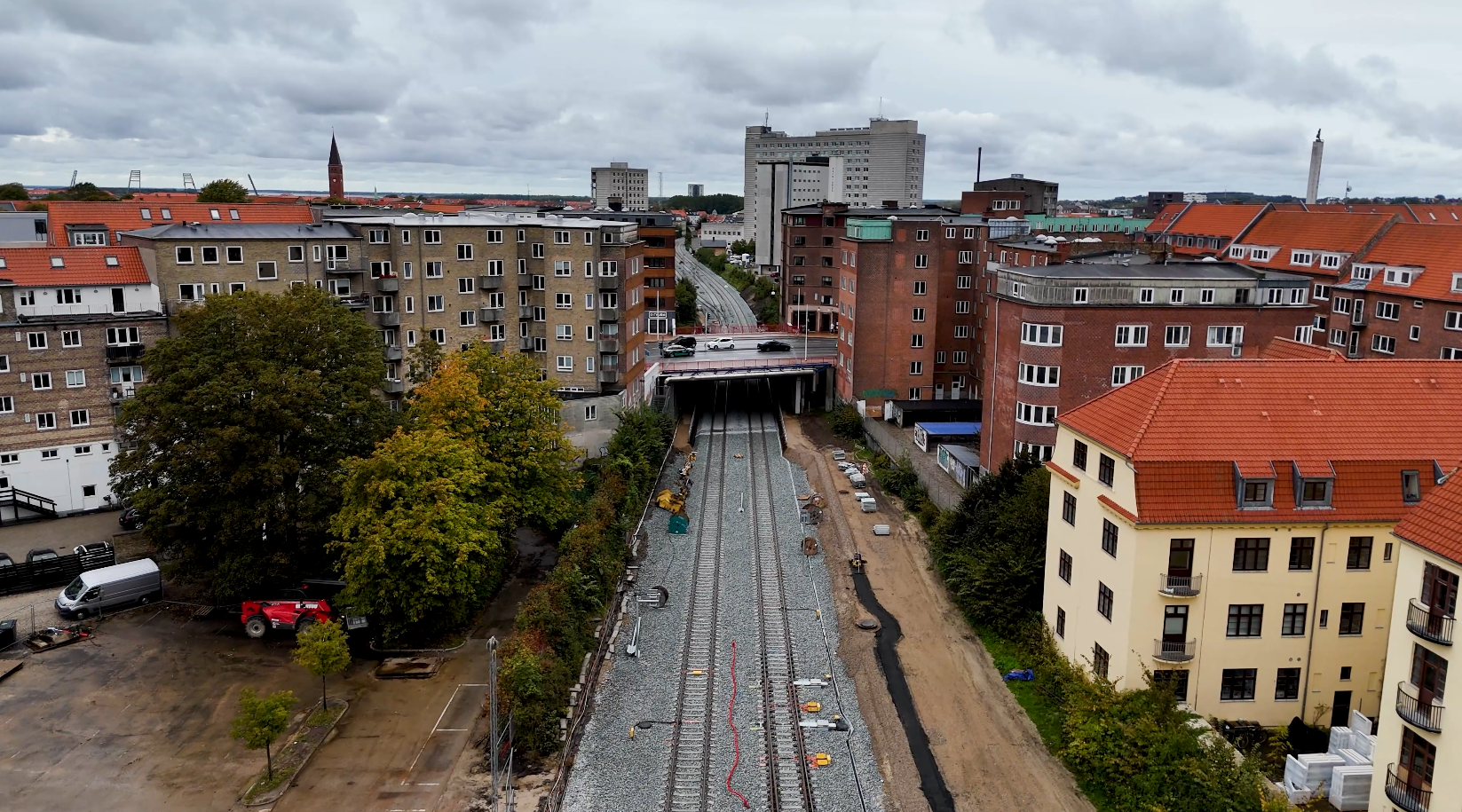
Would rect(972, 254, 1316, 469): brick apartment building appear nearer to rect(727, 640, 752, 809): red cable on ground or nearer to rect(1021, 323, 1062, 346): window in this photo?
rect(1021, 323, 1062, 346): window

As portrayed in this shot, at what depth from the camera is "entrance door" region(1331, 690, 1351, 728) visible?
32.8 metres

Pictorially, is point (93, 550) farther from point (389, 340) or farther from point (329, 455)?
point (389, 340)

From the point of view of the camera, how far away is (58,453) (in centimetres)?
5222

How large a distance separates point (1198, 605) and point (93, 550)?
156 feet

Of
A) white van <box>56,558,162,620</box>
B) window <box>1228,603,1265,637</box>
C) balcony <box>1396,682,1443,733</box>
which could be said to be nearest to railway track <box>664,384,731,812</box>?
window <box>1228,603,1265,637</box>

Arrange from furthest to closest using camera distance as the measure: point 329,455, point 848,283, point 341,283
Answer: point 848,283, point 341,283, point 329,455

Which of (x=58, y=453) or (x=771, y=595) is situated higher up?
(x=58, y=453)

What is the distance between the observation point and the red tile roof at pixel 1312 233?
73438 millimetres

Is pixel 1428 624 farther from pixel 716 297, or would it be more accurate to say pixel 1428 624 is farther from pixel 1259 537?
pixel 716 297

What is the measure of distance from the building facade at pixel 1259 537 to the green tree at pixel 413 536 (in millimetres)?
23581

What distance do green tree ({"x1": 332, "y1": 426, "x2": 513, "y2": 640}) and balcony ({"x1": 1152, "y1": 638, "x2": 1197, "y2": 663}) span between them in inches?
956

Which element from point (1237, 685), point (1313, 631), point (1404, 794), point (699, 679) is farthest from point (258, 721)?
point (1313, 631)

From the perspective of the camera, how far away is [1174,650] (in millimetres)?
31906

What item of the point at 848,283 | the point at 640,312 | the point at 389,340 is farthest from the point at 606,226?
the point at 848,283
